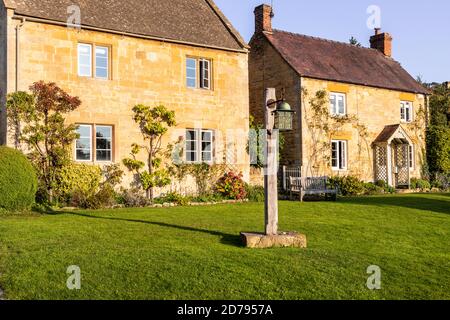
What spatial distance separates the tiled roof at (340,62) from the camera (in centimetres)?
2495

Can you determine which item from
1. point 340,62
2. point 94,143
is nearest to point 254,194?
point 94,143

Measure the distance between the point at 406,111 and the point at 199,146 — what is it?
14.8 meters

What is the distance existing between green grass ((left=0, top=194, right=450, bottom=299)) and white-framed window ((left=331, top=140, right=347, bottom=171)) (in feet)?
40.5

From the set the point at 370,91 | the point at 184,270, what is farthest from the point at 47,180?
the point at 370,91

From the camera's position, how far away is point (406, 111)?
28.8m

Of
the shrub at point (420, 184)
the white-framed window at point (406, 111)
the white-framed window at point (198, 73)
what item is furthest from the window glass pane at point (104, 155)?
the white-framed window at point (406, 111)

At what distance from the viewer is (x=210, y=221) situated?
40.7 feet

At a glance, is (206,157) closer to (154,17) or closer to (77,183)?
(77,183)

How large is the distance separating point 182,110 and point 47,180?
613 cm

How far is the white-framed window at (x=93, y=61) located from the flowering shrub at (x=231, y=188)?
6.29 meters

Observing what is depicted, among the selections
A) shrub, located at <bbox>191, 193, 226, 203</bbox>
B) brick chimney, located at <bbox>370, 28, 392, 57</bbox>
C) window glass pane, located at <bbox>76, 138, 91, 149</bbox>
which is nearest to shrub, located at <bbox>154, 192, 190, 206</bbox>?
shrub, located at <bbox>191, 193, 226, 203</bbox>

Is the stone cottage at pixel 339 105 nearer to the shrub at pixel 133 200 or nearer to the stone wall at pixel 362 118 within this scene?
the stone wall at pixel 362 118

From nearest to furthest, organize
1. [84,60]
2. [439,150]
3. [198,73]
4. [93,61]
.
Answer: [84,60] < [93,61] < [198,73] < [439,150]

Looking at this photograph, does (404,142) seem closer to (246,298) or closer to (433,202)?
(433,202)
